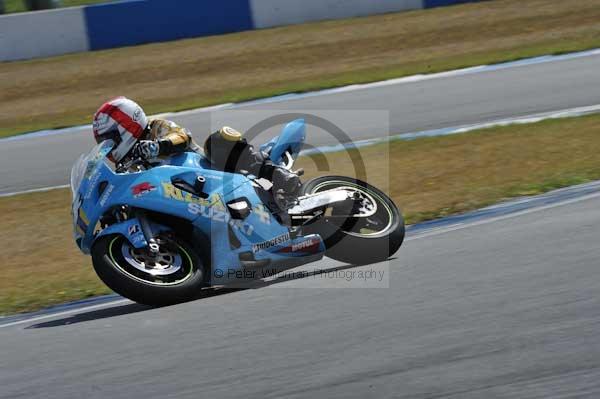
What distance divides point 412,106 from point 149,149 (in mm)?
6980

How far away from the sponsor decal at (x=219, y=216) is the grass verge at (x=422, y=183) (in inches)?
47.1

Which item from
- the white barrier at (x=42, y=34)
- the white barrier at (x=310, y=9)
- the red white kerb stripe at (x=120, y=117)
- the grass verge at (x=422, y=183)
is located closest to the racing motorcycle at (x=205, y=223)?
the red white kerb stripe at (x=120, y=117)

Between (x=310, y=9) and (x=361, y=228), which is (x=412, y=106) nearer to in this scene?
(x=361, y=228)

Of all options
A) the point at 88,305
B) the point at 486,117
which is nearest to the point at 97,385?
the point at 88,305

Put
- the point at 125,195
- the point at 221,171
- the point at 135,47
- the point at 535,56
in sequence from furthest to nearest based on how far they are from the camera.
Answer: the point at 135,47 < the point at 535,56 < the point at 221,171 < the point at 125,195

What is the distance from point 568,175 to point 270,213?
3.37 metres

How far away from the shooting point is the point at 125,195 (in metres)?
5.68

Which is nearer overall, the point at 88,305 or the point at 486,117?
the point at 88,305

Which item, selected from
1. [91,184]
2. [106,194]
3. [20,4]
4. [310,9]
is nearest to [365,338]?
[106,194]

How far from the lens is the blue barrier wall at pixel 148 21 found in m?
18.2

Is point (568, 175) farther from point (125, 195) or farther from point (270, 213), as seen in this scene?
point (125, 195)

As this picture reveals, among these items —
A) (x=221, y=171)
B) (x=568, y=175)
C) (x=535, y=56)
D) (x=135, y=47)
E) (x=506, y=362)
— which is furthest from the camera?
(x=135, y=47)

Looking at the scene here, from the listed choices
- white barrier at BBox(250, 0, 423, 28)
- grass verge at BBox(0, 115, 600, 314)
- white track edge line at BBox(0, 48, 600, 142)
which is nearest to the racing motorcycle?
grass verge at BBox(0, 115, 600, 314)

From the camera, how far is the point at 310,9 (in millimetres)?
19141
